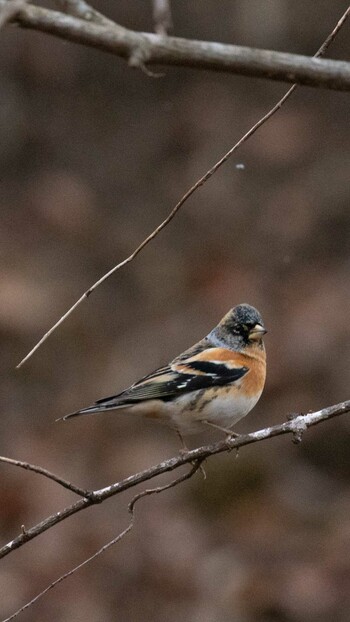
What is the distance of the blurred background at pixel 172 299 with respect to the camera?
8.07 metres

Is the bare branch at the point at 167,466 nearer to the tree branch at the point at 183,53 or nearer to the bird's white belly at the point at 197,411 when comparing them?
the bird's white belly at the point at 197,411

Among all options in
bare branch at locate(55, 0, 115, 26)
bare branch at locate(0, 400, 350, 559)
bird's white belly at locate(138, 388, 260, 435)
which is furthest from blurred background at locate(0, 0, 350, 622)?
bare branch at locate(55, 0, 115, 26)

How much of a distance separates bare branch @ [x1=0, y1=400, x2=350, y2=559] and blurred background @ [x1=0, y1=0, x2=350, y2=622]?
417 cm

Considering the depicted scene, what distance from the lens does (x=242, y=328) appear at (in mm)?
5352

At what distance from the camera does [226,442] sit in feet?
12.9

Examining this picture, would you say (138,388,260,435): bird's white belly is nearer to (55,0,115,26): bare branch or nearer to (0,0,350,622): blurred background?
(55,0,115,26): bare branch

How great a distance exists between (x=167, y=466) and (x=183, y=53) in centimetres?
166

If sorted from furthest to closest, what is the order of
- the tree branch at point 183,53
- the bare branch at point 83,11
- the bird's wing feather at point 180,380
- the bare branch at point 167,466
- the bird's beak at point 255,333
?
the bird's beak at point 255,333 → the bird's wing feather at point 180,380 → the bare branch at point 167,466 → the bare branch at point 83,11 → the tree branch at point 183,53

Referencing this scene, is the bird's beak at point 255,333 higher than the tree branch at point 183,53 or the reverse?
higher

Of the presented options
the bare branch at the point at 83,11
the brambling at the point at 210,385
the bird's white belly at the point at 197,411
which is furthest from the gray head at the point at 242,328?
the bare branch at the point at 83,11

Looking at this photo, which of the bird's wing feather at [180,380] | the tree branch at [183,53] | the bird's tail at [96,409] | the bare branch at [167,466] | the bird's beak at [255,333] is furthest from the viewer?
the bird's beak at [255,333]

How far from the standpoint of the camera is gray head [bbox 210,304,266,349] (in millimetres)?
5316

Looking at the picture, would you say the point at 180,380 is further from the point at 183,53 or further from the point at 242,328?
the point at 183,53

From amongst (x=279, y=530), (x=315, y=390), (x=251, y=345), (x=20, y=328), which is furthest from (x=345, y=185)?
(x=251, y=345)
